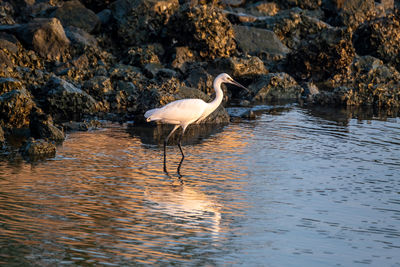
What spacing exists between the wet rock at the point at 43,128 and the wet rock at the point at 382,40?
18.8 meters

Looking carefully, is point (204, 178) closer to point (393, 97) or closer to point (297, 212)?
point (297, 212)

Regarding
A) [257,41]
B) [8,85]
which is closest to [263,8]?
[257,41]

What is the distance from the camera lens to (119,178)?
11.3 meters

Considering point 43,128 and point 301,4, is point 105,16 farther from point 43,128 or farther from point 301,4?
point 43,128

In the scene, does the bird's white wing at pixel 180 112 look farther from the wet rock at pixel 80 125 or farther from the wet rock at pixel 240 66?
the wet rock at pixel 240 66

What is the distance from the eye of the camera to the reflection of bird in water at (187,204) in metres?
8.96

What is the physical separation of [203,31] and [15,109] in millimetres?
12494

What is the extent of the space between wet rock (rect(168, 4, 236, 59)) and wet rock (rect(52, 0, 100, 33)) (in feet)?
12.3

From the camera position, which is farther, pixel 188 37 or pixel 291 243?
pixel 188 37

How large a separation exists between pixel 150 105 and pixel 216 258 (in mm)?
11221

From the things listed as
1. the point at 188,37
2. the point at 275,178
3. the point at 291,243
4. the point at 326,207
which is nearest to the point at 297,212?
the point at 326,207

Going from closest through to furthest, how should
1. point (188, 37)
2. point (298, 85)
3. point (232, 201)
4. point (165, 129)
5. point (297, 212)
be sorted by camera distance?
point (297, 212) < point (232, 201) < point (165, 129) < point (298, 85) < point (188, 37)

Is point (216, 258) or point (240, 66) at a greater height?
point (240, 66)

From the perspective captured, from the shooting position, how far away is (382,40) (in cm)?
2866
